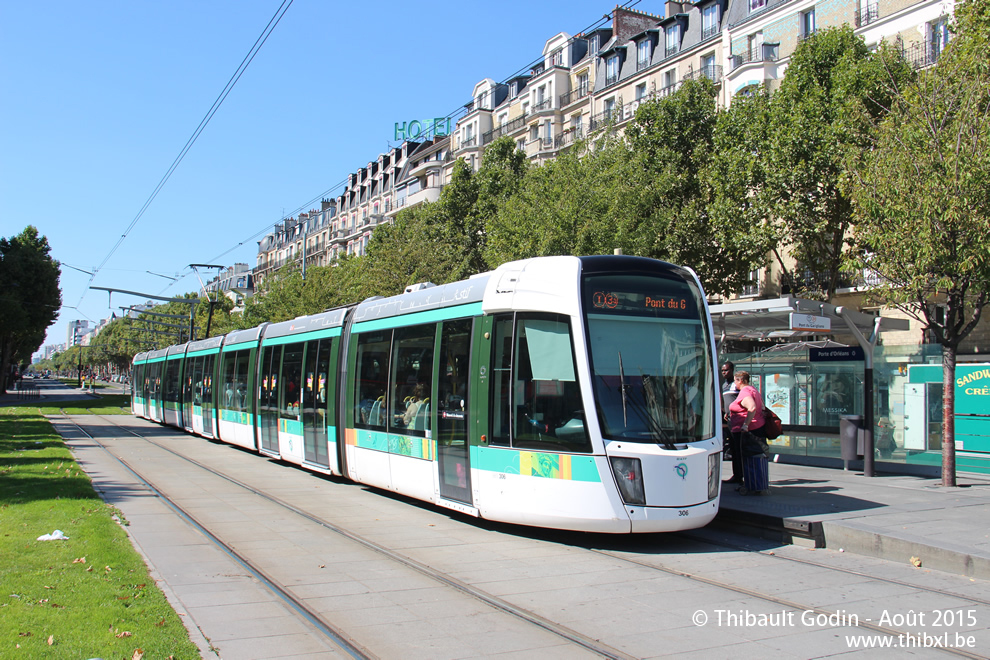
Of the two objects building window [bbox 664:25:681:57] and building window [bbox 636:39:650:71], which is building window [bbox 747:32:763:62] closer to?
building window [bbox 664:25:681:57]

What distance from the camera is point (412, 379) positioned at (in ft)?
38.4

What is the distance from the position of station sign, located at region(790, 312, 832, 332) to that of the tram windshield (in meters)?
4.35

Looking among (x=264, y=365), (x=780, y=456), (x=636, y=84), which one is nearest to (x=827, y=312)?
(x=780, y=456)

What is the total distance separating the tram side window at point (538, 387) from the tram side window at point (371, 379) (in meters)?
3.41

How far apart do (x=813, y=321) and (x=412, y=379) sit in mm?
6857

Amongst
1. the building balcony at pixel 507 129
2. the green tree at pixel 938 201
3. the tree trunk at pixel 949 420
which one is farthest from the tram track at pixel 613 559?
the building balcony at pixel 507 129

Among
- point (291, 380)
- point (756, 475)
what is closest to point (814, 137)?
point (756, 475)

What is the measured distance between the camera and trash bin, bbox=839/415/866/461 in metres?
14.6

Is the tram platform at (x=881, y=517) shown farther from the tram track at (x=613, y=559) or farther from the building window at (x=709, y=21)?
the building window at (x=709, y=21)

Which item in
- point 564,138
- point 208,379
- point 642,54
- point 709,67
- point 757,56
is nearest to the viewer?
point 208,379

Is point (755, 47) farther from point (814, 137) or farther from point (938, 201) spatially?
point (938, 201)

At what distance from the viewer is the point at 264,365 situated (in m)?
18.8

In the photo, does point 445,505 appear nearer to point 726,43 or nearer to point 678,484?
point 678,484

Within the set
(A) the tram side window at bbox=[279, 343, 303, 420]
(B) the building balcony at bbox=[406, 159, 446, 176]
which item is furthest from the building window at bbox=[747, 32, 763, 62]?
(B) the building balcony at bbox=[406, 159, 446, 176]
